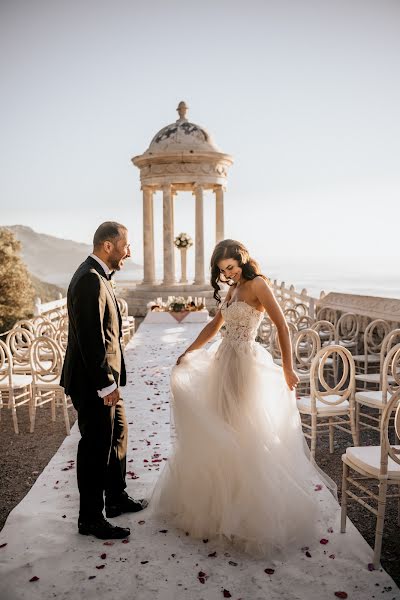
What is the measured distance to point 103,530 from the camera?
358cm

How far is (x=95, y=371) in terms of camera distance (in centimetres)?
340

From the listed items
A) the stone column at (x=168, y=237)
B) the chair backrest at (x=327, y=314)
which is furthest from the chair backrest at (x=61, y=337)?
the stone column at (x=168, y=237)

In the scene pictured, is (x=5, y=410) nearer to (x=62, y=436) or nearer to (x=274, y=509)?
(x=62, y=436)

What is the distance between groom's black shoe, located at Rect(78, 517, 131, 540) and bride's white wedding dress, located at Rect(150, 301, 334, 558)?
0.31 metres

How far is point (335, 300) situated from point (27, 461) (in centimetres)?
854

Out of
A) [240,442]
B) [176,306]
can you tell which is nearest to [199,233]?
[176,306]

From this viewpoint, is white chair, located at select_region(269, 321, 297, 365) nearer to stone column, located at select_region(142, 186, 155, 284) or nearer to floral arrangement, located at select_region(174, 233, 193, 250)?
floral arrangement, located at select_region(174, 233, 193, 250)

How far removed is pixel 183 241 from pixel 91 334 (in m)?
17.1

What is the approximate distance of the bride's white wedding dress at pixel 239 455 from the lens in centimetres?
329

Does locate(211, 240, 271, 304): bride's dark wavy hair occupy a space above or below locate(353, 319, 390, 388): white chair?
above

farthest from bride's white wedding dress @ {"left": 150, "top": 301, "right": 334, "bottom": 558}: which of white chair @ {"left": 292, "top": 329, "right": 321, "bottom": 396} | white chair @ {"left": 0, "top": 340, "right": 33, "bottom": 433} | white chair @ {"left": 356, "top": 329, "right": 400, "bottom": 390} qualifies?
white chair @ {"left": 0, "top": 340, "right": 33, "bottom": 433}

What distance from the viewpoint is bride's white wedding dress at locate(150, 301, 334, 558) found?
129 inches

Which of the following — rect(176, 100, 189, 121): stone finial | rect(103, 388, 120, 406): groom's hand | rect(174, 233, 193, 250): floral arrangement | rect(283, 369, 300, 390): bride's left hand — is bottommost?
rect(103, 388, 120, 406): groom's hand

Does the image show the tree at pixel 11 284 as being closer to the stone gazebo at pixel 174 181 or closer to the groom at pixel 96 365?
the stone gazebo at pixel 174 181
